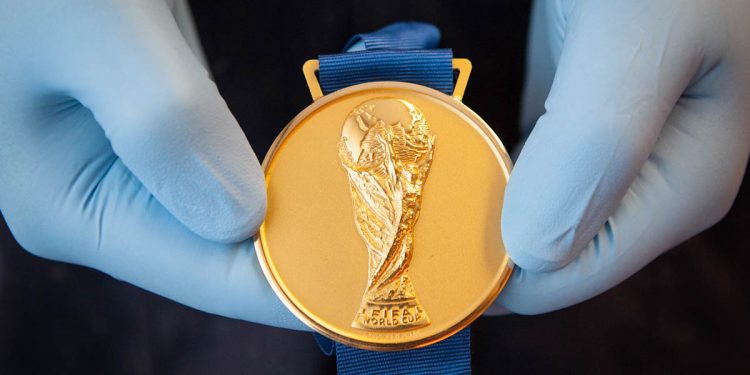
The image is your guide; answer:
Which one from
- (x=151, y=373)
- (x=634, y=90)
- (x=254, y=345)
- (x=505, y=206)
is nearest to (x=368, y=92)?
(x=505, y=206)

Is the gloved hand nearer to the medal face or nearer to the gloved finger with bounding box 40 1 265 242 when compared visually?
the medal face

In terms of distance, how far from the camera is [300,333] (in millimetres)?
1313

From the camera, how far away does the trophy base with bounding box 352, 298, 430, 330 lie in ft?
2.99

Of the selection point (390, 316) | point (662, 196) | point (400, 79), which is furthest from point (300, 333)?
point (662, 196)

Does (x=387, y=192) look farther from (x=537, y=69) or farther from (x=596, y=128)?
(x=537, y=69)

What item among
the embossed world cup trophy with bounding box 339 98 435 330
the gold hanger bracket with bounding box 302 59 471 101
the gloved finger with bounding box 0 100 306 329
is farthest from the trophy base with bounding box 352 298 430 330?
the gold hanger bracket with bounding box 302 59 471 101

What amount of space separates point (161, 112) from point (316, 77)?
31 centimetres

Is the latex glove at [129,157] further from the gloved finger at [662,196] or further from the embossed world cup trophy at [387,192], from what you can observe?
the gloved finger at [662,196]

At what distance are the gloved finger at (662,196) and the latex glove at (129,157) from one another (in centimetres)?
41

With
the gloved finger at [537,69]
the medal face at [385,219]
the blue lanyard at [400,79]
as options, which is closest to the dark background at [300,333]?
the gloved finger at [537,69]

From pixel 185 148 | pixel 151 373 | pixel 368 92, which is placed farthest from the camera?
pixel 151 373

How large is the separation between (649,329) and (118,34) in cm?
110

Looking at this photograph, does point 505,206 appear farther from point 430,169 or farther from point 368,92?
point 368,92

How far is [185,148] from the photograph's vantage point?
893 mm
